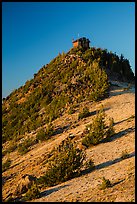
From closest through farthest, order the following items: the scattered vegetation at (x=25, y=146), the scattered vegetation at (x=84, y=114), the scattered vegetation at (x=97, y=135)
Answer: the scattered vegetation at (x=97, y=135), the scattered vegetation at (x=25, y=146), the scattered vegetation at (x=84, y=114)

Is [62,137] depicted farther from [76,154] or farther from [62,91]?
[62,91]

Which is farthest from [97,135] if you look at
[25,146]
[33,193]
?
[25,146]

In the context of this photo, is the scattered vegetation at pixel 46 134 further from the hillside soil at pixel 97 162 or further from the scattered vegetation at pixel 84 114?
the scattered vegetation at pixel 84 114

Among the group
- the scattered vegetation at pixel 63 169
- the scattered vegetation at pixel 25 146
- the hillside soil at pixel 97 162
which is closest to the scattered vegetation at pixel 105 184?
the hillside soil at pixel 97 162

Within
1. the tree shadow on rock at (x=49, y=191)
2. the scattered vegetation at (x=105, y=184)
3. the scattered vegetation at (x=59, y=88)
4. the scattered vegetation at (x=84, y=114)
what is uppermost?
the scattered vegetation at (x=59, y=88)

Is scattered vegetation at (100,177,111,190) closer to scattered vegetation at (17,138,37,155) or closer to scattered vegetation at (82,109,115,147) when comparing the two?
scattered vegetation at (82,109,115,147)

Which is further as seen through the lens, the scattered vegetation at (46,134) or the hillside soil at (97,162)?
the scattered vegetation at (46,134)

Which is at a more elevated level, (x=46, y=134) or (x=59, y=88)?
(x=59, y=88)

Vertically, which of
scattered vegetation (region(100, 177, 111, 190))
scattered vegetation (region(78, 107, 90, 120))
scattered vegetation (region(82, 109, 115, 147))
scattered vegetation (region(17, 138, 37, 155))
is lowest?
scattered vegetation (region(100, 177, 111, 190))

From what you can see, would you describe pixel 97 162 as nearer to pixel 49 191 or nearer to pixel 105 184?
pixel 49 191

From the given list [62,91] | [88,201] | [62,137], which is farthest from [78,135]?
[62,91]

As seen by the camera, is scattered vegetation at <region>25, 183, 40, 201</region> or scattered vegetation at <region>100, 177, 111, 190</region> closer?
scattered vegetation at <region>100, 177, 111, 190</region>

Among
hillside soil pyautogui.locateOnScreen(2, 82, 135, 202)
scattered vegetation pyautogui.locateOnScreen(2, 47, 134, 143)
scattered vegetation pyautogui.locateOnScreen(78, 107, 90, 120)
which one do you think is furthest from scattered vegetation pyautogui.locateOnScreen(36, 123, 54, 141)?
scattered vegetation pyautogui.locateOnScreen(2, 47, 134, 143)

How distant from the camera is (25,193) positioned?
15086mm
